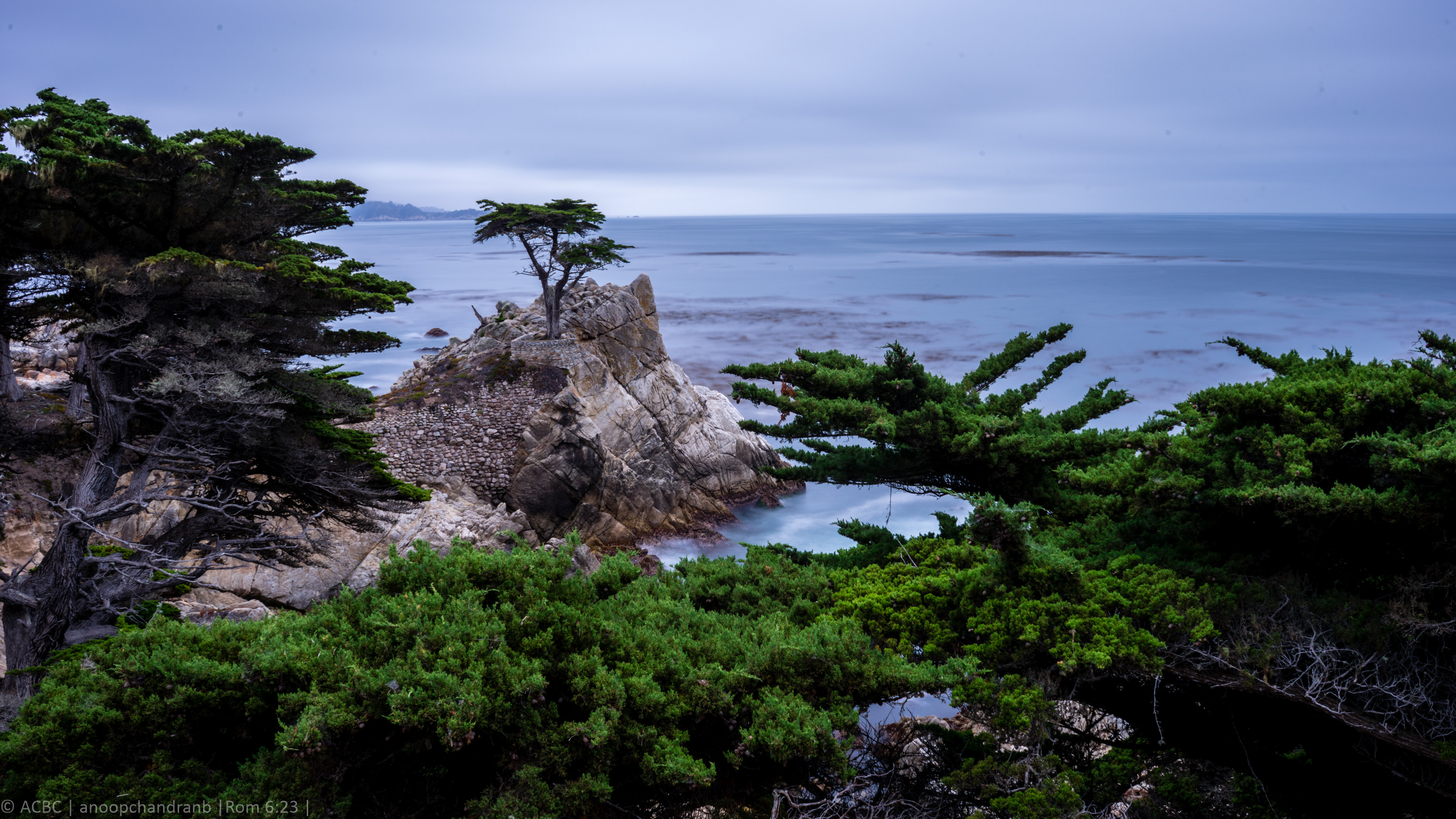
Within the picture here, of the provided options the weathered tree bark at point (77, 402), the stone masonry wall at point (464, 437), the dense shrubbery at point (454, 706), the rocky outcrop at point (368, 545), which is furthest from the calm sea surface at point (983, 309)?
the dense shrubbery at point (454, 706)

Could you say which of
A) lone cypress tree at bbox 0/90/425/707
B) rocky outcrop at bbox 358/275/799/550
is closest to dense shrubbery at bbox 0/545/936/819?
lone cypress tree at bbox 0/90/425/707

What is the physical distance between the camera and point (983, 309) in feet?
165

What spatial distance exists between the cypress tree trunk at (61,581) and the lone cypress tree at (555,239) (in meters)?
14.9

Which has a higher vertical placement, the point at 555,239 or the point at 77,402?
the point at 555,239

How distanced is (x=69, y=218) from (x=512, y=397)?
11.6 metres

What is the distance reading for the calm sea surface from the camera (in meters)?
29.1

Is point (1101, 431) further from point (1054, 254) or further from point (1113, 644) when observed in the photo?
point (1054, 254)

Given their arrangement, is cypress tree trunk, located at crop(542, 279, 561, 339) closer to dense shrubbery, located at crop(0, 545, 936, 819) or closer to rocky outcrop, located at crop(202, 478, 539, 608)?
rocky outcrop, located at crop(202, 478, 539, 608)

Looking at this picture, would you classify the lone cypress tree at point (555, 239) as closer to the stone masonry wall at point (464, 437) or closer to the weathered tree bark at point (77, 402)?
the stone masonry wall at point (464, 437)

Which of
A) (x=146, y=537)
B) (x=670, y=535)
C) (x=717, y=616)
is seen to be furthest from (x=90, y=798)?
(x=670, y=535)

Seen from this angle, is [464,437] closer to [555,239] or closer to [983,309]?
[555,239]

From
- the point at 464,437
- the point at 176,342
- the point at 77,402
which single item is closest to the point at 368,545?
the point at 464,437

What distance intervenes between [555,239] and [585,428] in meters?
9.12

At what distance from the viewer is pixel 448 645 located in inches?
165
